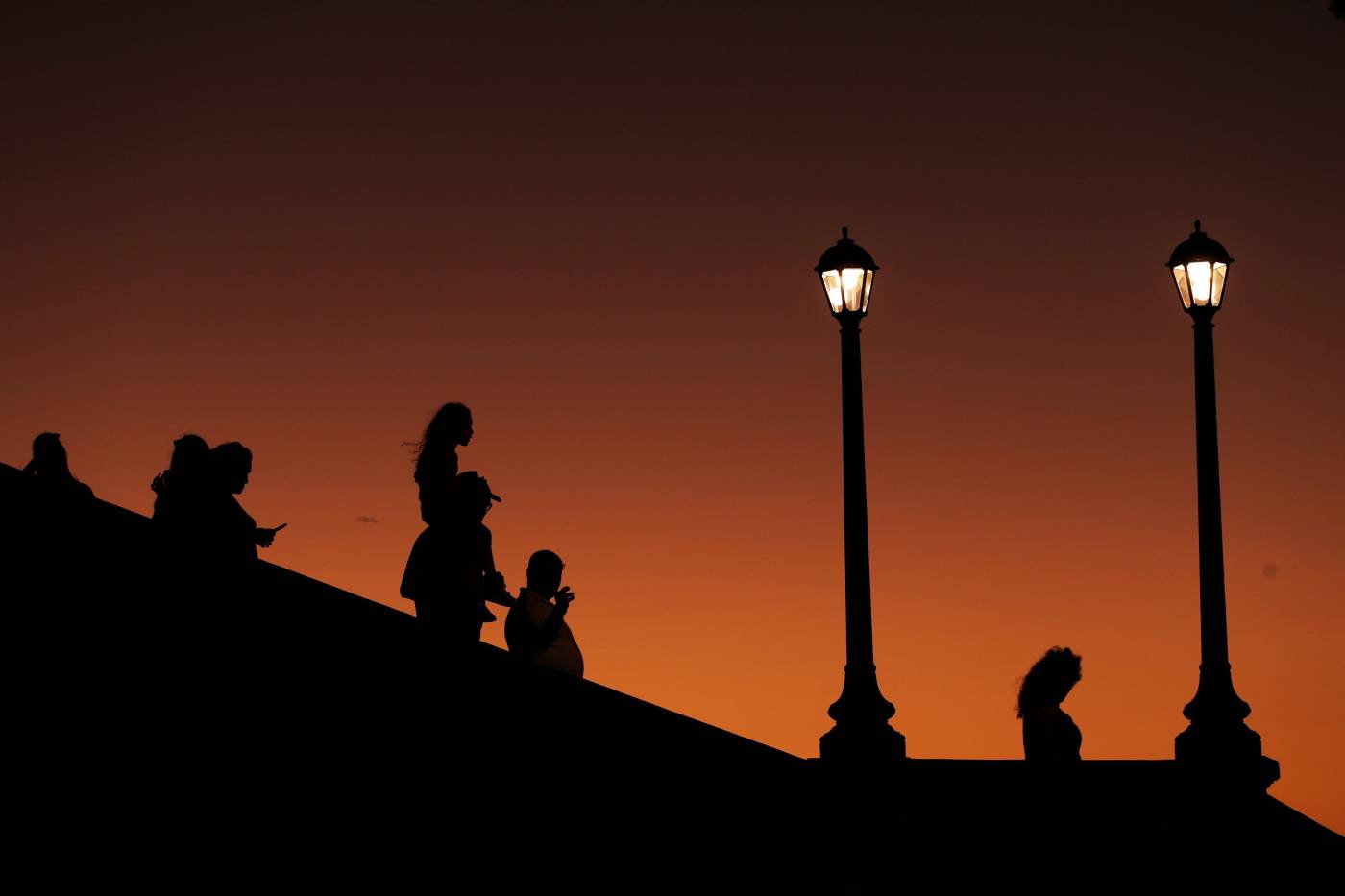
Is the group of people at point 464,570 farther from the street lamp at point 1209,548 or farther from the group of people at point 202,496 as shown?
the street lamp at point 1209,548

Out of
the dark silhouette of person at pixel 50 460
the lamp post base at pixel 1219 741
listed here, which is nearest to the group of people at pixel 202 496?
the dark silhouette of person at pixel 50 460

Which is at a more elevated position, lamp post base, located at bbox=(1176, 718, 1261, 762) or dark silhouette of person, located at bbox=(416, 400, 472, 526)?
dark silhouette of person, located at bbox=(416, 400, 472, 526)

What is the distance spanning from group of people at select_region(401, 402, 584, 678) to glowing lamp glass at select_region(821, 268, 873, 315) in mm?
3694

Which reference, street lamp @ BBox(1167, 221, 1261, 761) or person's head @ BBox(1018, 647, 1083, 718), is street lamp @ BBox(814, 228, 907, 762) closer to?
person's head @ BBox(1018, 647, 1083, 718)

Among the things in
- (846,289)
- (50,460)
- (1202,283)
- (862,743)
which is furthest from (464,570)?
(1202,283)

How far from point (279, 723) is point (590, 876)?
6.12 feet

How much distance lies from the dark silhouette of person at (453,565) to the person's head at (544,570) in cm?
38

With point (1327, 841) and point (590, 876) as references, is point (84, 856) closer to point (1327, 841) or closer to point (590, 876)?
point (590, 876)

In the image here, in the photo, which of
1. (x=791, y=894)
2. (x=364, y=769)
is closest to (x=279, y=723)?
(x=364, y=769)

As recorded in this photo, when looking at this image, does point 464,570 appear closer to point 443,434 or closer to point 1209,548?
point 443,434

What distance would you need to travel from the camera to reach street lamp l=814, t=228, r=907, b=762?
1166 cm

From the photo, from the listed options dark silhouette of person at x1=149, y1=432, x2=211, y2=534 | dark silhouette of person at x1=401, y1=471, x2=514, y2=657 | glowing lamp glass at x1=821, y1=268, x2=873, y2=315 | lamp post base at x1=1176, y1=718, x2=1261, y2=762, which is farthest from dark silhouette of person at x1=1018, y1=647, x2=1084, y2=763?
dark silhouette of person at x1=149, y1=432, x2=211, y2=534

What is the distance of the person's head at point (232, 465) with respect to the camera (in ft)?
28.8

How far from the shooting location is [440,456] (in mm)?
9648
